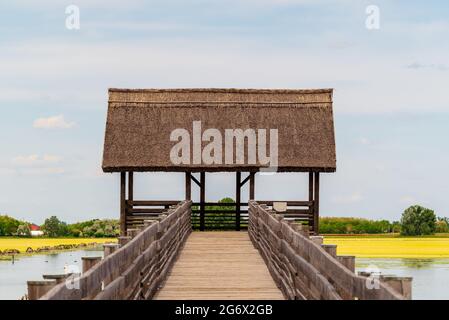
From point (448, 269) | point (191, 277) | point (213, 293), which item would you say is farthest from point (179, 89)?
point (448, 269)

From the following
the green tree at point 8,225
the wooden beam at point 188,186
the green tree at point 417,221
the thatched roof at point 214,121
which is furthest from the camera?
the green tree at point 8,225

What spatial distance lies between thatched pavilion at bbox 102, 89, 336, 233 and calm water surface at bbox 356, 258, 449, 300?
134 feet

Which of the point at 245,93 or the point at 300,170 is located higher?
the point at 245,93

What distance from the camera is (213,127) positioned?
32.8 meters

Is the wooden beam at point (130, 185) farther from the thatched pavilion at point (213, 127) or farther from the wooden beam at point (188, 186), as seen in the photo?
the wooden beam at point (188, 186)

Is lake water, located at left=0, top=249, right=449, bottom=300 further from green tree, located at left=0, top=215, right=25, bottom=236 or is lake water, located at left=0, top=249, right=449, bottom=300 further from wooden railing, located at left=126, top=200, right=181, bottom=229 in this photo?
wooden railing, located at left=126, top=200, right=181, bottom=229

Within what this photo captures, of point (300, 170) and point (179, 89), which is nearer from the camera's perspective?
point (300, 170)

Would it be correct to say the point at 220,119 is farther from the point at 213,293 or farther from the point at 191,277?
the point at 213,293

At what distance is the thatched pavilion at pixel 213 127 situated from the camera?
102ft

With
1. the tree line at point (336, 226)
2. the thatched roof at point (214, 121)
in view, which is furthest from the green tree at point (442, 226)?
the thatched roof at point (214, 121)

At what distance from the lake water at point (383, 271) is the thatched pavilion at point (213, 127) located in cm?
3462

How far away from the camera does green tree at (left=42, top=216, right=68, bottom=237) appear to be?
11181 cm

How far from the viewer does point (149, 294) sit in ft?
43.8
